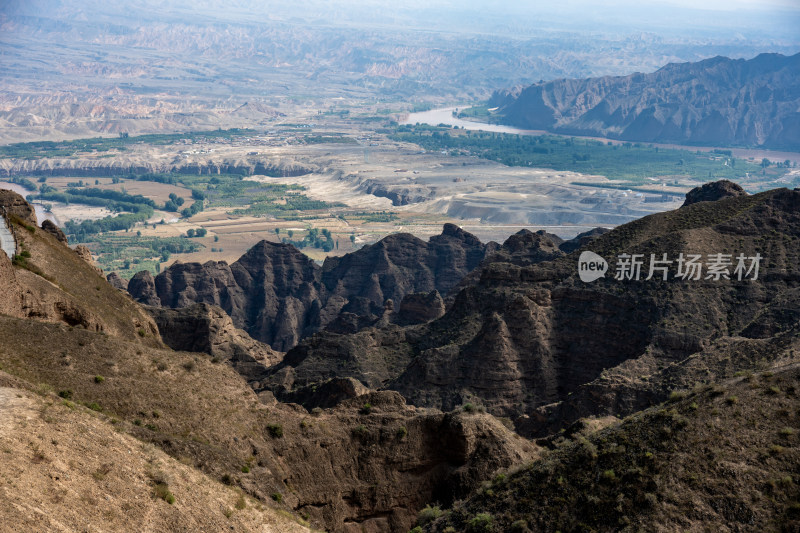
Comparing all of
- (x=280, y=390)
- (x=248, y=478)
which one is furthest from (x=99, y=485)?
(x=280, y=390)

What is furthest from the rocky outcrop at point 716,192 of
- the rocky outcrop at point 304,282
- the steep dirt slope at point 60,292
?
the steep dirt slope at point 60,292

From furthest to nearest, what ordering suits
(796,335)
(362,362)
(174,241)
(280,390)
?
(174,241) → (362,362) → (280,390) → (796,335)

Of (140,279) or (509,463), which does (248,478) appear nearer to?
(509,463)

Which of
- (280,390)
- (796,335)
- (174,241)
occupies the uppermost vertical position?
(796,335)

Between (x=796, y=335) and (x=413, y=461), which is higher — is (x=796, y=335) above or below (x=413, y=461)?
above

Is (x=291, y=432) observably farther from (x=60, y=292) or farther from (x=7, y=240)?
(x=7, y=240)

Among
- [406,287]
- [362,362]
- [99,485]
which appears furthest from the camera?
[406,287]
